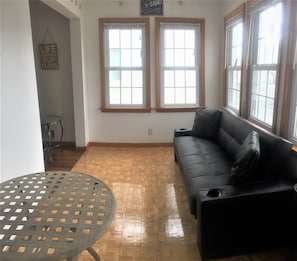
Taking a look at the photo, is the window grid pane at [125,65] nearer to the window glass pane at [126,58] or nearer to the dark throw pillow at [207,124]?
the window glass pane at [126,58]

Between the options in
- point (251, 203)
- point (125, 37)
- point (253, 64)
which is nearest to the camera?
point (251, 203)

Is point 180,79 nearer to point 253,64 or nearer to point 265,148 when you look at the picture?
point 253,64

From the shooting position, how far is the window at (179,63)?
4559 millimetres

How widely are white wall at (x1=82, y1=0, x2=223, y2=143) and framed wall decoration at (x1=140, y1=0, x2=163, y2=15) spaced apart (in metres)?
0.07

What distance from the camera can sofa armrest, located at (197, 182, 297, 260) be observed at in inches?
75.7

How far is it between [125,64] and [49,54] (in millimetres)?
1268

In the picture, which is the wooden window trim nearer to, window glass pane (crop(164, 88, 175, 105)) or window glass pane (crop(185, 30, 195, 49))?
window glass pane (crop(185, 30, 195, 49))

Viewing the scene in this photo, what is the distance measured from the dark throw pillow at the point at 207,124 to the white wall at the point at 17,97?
2042 mm

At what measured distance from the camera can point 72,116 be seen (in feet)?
16.1

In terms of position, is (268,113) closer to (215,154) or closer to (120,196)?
(215,154)

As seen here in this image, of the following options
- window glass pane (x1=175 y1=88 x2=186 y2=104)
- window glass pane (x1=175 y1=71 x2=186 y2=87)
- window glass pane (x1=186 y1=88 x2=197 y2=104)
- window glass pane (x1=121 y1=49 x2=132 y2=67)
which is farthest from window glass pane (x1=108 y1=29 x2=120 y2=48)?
window glass pane (x1=186 y1=88 x2=197 y2=104)

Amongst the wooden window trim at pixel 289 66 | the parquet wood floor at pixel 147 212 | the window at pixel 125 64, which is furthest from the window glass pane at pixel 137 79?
the wooden window trim at pixel 289 66

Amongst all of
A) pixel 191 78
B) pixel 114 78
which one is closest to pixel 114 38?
pixel 114 78

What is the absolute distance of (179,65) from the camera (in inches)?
185
